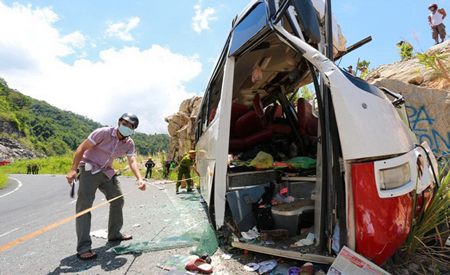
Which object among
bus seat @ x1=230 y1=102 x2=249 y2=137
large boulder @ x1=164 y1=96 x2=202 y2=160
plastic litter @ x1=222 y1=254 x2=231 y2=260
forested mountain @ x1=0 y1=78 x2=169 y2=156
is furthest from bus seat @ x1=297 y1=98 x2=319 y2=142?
forested mountain @ x1=0 y1=78 x2=169 y2=156

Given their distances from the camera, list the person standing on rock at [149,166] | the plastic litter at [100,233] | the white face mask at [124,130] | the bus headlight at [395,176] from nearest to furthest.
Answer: the bus headlight at [395,176] → the white face mask at [124,130] → the plastic litter at [100,233] → the person standing on rock at [149,166]

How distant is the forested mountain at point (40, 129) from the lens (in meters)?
63.9

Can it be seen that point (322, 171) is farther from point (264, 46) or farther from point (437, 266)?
point (264, 46)

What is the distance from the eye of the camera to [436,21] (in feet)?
26.2

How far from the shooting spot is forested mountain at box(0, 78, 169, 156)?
63938mm

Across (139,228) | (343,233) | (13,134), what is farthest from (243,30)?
(13,134)

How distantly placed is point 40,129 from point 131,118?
314 feet

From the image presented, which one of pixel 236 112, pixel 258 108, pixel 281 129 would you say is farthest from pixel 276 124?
pixel 236 112

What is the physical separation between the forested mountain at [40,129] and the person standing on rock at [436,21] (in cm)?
5176

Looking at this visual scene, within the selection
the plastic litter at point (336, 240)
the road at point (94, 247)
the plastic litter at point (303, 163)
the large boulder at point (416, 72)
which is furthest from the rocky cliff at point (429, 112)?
the road at point (94, 247)

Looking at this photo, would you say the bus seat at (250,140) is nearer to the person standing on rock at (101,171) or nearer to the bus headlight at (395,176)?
the person standing on rock at (101,171)

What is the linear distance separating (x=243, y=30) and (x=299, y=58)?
1413mm

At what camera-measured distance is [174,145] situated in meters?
23.1

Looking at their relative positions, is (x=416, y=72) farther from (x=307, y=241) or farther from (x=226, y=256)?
(x=226, y=256)
